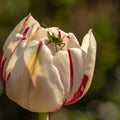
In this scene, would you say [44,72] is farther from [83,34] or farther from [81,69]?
[83,34]

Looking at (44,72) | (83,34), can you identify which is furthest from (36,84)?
(83,34)

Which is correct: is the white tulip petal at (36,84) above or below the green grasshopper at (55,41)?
below

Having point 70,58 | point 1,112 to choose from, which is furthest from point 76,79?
point 1,112

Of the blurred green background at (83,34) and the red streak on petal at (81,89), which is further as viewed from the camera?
the blurred green background at (83,34)

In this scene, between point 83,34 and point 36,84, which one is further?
point 83,34

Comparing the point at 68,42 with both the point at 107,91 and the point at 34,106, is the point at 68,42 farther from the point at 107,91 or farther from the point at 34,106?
the point at 107,91

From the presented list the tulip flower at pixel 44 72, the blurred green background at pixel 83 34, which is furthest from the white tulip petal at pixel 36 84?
the blurred green background at pixel 83 34

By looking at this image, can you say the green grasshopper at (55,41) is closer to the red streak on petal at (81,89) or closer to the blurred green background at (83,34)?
the red streak on petal at (81,89)
